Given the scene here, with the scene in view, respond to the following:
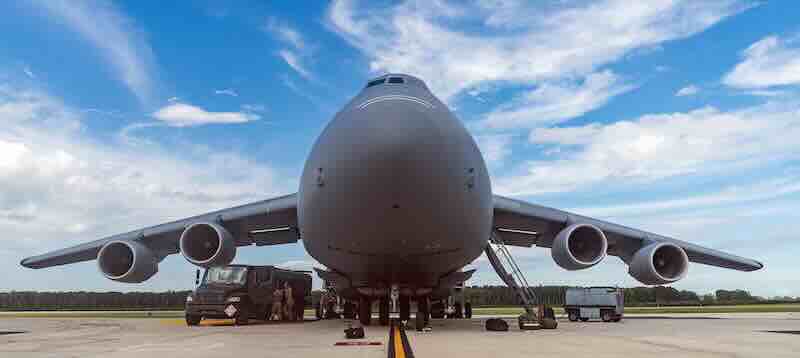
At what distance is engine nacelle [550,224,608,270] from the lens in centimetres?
1349

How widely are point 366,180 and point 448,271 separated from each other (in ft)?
11.7

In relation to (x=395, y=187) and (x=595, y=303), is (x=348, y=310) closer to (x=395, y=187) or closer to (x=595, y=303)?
(x=595, y=303)

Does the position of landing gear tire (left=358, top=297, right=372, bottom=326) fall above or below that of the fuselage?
below

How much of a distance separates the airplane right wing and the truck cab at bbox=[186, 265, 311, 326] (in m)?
0.99

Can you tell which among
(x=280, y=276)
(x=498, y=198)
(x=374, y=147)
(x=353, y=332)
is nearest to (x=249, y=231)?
(x=280, y=276)

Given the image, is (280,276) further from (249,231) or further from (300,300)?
(249,231)

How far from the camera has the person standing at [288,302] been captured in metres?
18.5

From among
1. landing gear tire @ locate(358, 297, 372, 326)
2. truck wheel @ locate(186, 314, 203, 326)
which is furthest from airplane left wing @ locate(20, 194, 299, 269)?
landing gear tire @ locate(358, 297, 372, 326)

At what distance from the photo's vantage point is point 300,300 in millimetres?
20297

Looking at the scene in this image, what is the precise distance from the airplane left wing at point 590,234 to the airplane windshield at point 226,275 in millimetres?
6410

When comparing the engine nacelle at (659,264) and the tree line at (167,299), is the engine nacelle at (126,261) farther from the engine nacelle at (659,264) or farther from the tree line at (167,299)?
the tree line at (167,299)

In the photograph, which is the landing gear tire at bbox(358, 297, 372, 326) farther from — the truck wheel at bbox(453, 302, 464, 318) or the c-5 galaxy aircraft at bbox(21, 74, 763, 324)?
the truck wheel at bbox(453, 302, 464, 318)

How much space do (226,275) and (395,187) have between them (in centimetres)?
867

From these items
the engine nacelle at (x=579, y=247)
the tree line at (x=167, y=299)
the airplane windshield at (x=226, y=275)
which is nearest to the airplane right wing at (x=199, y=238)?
the airplane windshield at (x=226, y=275)
